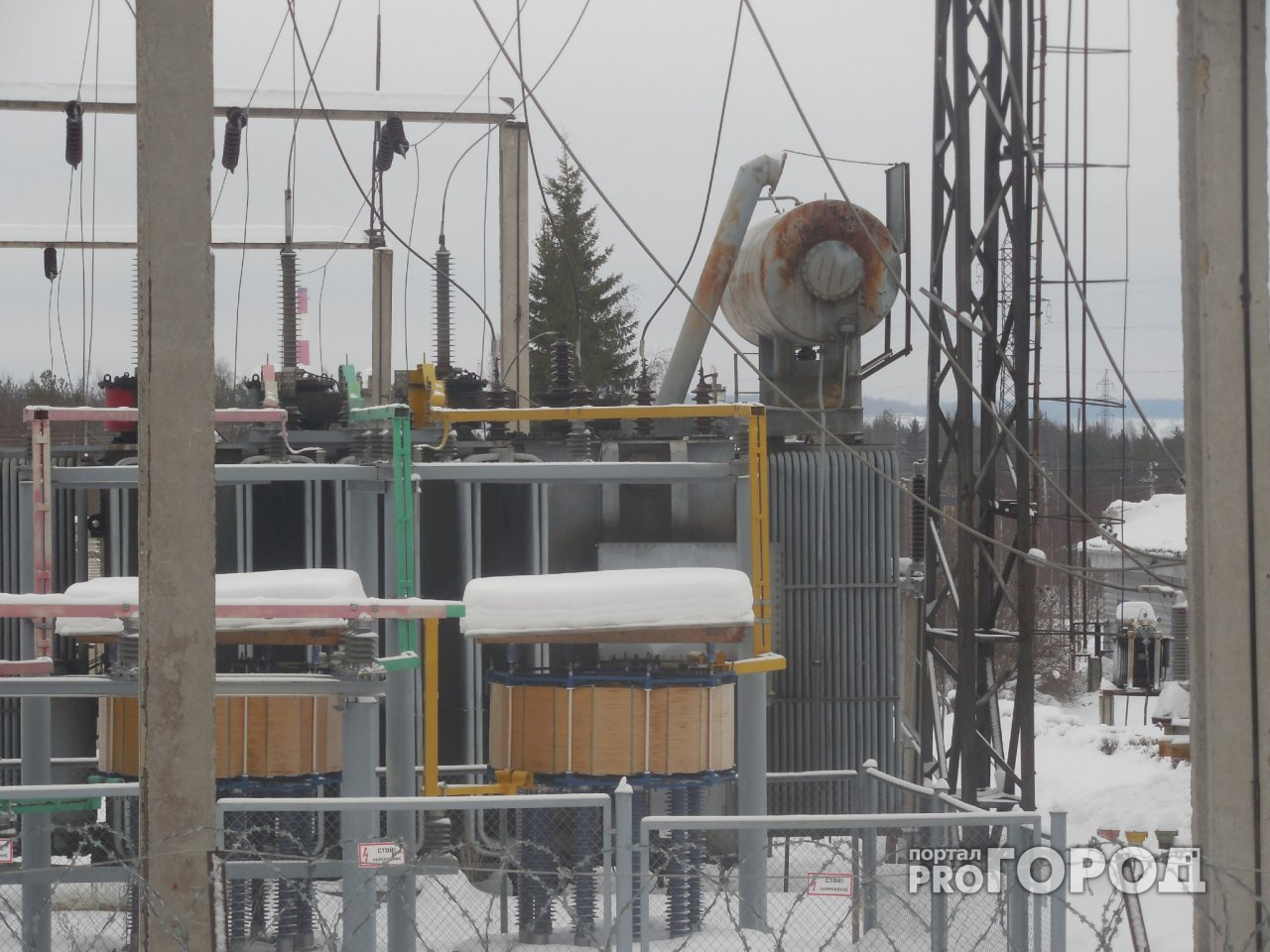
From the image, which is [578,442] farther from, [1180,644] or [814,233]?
[1180,644]

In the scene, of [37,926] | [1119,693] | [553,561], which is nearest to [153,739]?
[37,926]

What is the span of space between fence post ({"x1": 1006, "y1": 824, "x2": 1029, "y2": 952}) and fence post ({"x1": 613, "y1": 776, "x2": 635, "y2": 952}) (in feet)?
6.26

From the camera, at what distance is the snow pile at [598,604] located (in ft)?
28.4

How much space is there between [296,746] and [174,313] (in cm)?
459

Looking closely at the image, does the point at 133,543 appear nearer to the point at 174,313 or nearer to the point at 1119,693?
the point at 174,313

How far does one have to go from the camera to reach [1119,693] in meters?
25.6

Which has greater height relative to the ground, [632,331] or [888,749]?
[632,331]

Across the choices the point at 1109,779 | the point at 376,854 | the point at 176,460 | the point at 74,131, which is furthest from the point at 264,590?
the point at 1109,779

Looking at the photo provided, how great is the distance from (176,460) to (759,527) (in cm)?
559

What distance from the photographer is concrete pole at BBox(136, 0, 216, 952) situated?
4844mm

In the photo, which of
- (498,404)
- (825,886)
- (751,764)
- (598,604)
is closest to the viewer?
(825,886)

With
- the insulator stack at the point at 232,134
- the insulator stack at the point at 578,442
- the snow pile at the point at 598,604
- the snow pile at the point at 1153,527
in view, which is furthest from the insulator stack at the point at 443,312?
the snow pile at the point at 1153,527

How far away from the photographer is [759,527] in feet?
32.6

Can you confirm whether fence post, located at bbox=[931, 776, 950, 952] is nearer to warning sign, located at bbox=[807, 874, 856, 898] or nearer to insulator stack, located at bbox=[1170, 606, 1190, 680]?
warning sign, located at bbox=[807, 874, 856, 898]
